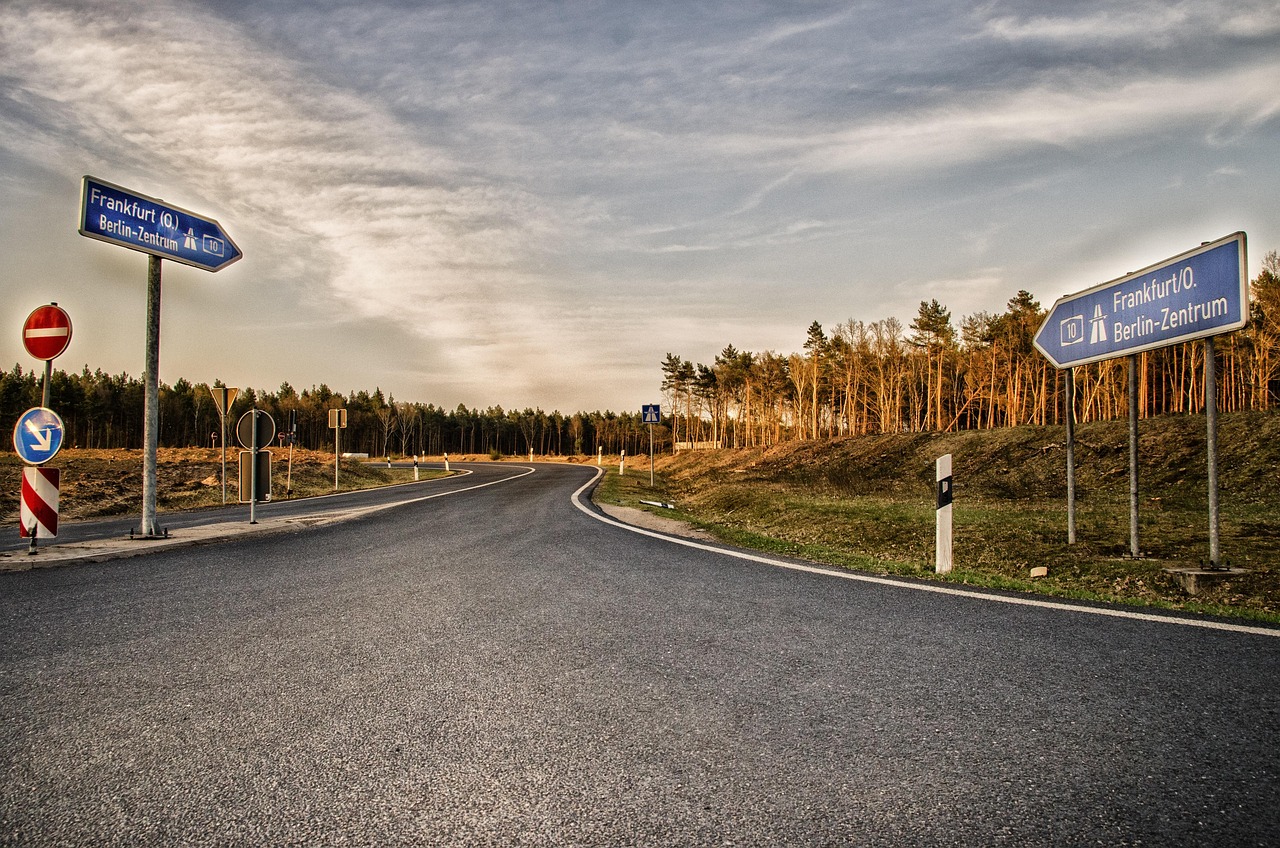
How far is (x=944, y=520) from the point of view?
269 inches

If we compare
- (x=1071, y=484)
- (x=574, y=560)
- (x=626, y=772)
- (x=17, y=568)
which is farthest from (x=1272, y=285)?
(x=17, y=568)

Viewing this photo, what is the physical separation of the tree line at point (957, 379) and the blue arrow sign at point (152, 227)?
37723 millimetres

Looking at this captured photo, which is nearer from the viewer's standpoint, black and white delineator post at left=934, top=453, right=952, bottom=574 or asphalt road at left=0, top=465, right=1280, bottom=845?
asphalt road at left=0, top=465, right=1280, bottom=845

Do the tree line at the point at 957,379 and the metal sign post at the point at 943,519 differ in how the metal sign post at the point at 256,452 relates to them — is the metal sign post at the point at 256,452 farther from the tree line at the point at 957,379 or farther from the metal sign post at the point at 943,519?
the tree line at the point at 957,379

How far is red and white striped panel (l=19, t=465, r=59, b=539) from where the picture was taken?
305 inches

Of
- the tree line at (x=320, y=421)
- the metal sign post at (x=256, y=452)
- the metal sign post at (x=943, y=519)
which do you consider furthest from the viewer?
the tree line at (x=320, y=421)

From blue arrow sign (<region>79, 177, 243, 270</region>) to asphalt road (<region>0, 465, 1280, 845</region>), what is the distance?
5.82 meters

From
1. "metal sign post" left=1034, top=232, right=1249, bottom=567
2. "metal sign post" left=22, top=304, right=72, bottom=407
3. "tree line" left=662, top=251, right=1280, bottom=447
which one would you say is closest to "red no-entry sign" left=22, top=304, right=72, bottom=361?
"metal sign post" left=22, top=304, right=72, bottom=407

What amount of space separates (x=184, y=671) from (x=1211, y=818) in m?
4.79

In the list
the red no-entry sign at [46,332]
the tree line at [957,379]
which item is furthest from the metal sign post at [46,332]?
the tree line at [957,379]

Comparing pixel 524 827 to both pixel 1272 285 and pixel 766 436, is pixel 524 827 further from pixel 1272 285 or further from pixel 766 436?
pixel 766 436

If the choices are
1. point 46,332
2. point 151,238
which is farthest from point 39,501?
point 151,238

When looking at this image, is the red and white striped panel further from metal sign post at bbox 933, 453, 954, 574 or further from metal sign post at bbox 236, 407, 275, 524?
metal sign post at bbox 933, 453, 954, 574

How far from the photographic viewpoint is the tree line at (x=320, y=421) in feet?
337
